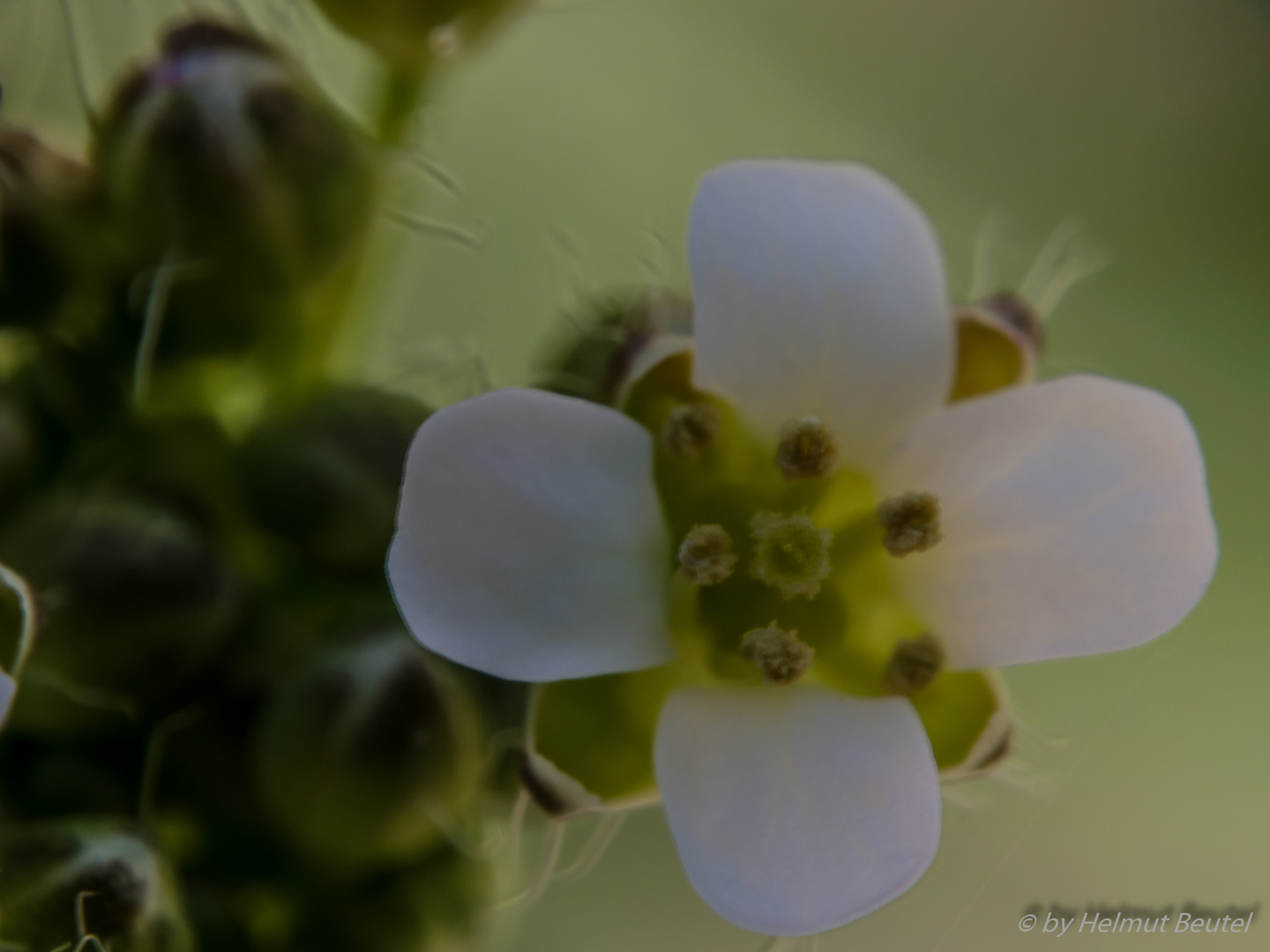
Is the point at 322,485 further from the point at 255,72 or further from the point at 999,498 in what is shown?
the point at 999,498

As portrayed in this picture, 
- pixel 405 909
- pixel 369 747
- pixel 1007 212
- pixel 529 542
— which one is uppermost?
pixel 529 542

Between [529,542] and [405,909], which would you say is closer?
[529,542]

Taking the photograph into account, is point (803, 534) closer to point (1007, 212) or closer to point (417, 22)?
point (417, 22)

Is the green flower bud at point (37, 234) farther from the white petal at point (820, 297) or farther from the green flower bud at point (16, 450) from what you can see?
the white petal at point (820, 297)

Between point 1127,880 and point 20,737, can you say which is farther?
point 1127,880

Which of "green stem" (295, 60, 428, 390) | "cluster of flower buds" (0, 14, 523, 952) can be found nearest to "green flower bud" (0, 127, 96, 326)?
"cluster of flower buds" (0, 14, 523, 952)

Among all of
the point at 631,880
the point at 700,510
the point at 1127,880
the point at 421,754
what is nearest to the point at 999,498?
the point at 700,510

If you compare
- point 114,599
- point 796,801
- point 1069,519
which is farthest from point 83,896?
point 1069,519
